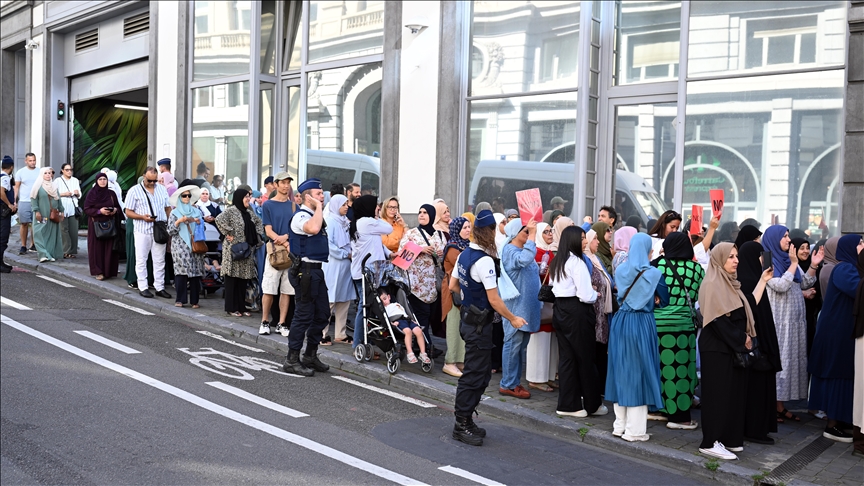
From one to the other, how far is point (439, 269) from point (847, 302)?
4.46m

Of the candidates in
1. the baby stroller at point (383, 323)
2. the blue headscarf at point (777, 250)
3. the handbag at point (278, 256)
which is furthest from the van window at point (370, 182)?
the blue headscarf at point (777, 250)

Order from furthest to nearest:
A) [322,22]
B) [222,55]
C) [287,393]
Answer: [222,55], [322,22], [287,393]

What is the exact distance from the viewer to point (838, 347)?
7289mm

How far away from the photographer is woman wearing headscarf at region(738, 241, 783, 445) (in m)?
7.02

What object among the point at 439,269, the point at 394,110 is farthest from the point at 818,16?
the point at 394,110

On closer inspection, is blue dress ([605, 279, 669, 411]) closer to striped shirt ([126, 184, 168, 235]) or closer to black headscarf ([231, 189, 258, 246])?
black headscarf ([231, 189, 258, 246])

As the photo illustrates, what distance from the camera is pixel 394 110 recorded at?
1502 centimetres

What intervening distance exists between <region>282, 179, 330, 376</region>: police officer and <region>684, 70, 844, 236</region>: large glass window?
5604 mm

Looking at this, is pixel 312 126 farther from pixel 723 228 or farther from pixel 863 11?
pixel 863 11

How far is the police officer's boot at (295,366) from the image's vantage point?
28.9 feet

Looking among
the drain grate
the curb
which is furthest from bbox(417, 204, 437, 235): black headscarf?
the drain grate

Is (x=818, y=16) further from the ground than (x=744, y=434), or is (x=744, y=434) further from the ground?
(x=818, y=16)

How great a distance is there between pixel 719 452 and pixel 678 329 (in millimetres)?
1143

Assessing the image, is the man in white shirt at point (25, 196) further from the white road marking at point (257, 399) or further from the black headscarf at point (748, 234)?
the black headscarf at point (748, 234)
